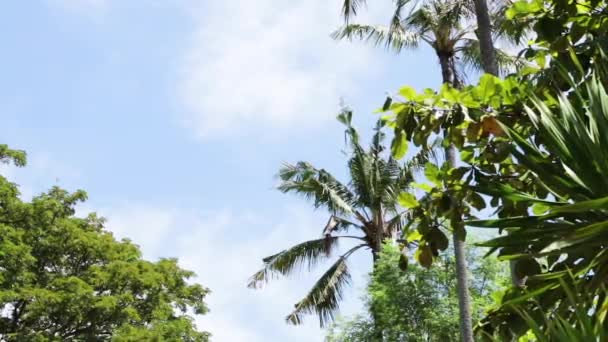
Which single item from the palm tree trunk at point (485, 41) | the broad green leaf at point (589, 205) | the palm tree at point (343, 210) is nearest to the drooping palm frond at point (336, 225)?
the palm tree at point (343, 210)

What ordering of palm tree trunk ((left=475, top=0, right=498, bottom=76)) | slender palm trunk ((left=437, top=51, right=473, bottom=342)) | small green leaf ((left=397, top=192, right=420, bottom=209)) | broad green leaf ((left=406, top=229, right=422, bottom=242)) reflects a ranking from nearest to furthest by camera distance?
small green leaf ((left=397, top=192, right=420, bottom=209))
broad green leaf ((left=406, top=229, right=422, bottom=242))
palm tree trunk ((left=475, top=0, right=498, bottom=76))
slender palm trunk ((left=437, top=51, right=473, bottom=342))

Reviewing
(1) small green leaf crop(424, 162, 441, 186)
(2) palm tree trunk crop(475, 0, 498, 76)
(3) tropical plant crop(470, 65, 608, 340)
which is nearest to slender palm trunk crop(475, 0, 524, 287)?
(2) palm tree trunk crop(475, 0, 498, 76)

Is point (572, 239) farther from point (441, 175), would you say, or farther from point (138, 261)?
point (138, 261)

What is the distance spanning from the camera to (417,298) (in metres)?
19.0

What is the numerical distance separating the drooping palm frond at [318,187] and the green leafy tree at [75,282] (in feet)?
12.9

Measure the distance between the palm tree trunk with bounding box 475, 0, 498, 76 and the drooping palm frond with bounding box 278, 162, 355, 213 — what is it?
30.6 feet

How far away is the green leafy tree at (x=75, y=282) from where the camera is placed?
1898 centimetres

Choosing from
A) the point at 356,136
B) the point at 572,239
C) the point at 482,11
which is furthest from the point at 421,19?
A: the point at 572,239

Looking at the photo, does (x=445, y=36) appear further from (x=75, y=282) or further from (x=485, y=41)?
(x=75, y=282)

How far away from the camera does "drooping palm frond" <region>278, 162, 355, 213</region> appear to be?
20.5 metres

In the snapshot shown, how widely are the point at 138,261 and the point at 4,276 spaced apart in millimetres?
3836

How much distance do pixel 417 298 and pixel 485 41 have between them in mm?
9071

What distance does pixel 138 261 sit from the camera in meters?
21.7

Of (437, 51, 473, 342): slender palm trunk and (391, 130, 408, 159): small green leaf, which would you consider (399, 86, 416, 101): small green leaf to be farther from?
(437, 51, 473, 342): slender palm trunk
